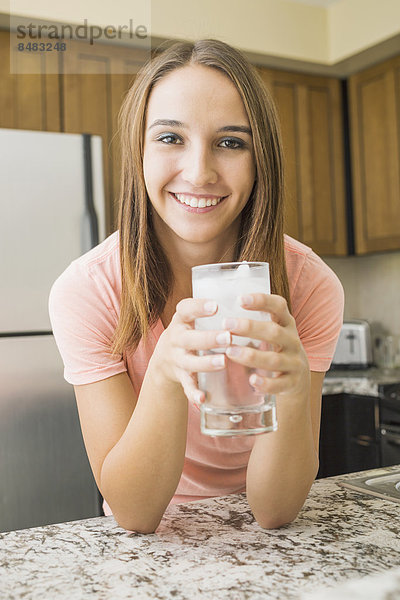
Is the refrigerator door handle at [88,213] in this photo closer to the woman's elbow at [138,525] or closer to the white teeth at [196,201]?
the white teeth at [196,201]

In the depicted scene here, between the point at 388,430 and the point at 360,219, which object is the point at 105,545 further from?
the point at 360,219

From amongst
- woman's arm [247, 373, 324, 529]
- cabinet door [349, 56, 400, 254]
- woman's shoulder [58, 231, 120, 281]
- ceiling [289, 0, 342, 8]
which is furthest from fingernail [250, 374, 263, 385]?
ceiling [289, 0, 342, 8]

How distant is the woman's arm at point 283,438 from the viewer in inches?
28.6

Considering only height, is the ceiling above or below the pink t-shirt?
above

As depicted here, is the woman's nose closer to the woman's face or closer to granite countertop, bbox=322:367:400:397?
the woman's face

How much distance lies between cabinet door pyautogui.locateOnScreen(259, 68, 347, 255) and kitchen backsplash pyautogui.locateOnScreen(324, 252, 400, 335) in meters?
0.35

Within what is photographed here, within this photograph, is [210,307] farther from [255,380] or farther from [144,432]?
[144,432]

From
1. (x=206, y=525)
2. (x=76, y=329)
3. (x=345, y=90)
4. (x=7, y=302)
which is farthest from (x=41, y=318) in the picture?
(x=345, y=90)

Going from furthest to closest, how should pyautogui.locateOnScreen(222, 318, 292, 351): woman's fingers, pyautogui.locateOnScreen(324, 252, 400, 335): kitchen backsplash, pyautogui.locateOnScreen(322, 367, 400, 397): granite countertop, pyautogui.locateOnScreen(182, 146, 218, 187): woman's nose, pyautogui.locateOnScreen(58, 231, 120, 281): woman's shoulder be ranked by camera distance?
1. pyautogui.locateOnScreen(324, 252, 400, 335): kitchen backsplash
2. pyautogui.locateOnScreen(322, 367, 400, 397): granite countertop
3. pyautogui.locateOnScreen(58, 231, 120, 281): woman's shoulder
4. pyautogui.locateOnScreen(182, 146, 218, 187): woman's nose
5. pyautogui.locateOnScreen(222, 318, 292, 351): woman's fingers

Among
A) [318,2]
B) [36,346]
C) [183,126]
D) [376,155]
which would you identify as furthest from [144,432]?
[318,2]

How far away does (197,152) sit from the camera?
3.31 feet

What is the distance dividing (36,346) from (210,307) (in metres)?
1.83

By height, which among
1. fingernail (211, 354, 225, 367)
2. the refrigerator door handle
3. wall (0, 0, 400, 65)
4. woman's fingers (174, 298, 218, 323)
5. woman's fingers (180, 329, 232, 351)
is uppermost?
wall (0, 0, 400, 65)

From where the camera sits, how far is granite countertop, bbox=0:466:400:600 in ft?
2.35
